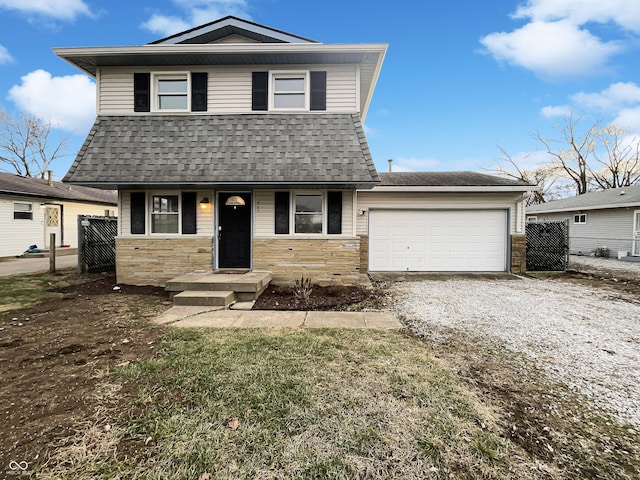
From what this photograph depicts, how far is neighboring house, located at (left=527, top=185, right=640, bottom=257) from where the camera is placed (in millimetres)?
13980

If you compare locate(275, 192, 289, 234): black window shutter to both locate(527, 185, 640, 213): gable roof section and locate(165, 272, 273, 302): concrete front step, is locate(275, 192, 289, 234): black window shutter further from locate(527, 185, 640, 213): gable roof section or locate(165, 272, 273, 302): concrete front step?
locate(527, 185, 640, 213): gable roof section

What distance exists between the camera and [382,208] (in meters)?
9.86

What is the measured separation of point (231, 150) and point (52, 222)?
14.1 meters

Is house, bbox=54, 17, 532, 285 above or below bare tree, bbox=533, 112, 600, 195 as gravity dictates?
below

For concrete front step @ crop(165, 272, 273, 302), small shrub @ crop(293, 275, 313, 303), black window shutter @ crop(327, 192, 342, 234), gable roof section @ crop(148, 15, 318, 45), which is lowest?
small shrub @ crop(293, 275, 313, 303)

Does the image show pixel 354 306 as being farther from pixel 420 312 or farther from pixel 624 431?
pixel 624 431

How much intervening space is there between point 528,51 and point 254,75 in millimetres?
17089

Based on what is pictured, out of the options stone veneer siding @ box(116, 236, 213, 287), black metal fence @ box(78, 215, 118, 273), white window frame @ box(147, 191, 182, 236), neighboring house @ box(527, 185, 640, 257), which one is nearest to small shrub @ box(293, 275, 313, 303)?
stone veneer siding @ box(116, 236, 213, 287)

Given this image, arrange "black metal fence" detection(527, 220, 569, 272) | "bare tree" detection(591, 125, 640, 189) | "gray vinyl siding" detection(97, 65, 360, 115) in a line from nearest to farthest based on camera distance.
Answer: "gray vinyl siding" detection(97, 65, 360, 115)
"black metal fence" detection(527, 220, 569, 272)
"bare tree" detection(591, 125, 640, 189)

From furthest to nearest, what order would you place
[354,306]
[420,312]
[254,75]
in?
[254,75] → [354,306] → [420,312]

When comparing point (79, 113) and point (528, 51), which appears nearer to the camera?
point (528, 51)

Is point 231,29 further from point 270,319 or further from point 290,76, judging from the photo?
point 270,319

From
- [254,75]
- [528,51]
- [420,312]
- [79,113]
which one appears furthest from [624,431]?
[79,113]

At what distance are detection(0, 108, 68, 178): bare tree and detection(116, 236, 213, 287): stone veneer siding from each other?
994 inches
